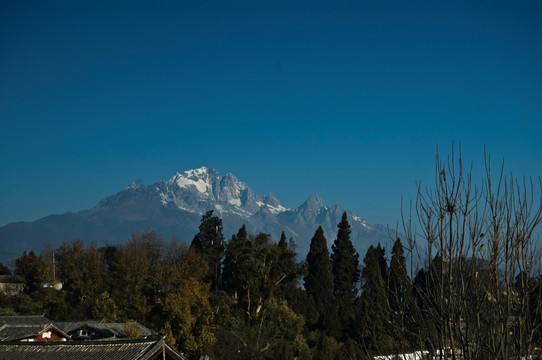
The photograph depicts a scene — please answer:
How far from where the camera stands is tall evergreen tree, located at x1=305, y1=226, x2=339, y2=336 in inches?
1492

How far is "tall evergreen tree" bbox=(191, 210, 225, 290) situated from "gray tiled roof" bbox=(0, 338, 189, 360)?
2433 centimetres

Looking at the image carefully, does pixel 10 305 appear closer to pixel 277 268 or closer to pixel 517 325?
pixel 277 268

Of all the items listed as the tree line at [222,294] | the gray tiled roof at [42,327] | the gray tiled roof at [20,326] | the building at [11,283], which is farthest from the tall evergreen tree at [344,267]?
the building at [11,283]

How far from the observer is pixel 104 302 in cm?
3862

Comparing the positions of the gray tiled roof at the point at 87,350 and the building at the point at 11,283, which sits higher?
the building at the point at 11,283

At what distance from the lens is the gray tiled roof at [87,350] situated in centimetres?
1805

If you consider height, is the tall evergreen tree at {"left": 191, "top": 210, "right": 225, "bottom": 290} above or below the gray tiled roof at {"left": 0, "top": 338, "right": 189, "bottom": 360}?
above

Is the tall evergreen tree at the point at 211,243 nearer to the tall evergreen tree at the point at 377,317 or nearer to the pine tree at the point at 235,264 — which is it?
the pine tree at the point at 235,264

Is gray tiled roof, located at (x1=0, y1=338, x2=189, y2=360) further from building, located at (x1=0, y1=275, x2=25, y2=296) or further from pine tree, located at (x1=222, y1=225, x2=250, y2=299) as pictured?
building, located at (x1=0, y1=275, x2=25, y2=296)

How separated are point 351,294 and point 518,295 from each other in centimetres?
4115

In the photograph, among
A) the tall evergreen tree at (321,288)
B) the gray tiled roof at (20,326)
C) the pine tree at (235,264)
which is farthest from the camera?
the tall evergreen tree at (321,288)

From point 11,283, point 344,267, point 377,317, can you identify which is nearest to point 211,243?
point 344,267

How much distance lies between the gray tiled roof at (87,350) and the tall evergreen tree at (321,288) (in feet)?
67.1

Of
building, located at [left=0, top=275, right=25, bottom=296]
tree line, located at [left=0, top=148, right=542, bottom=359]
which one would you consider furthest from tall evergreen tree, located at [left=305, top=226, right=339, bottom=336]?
building, located at [left=0, top=275, right=25, bottom=296]
